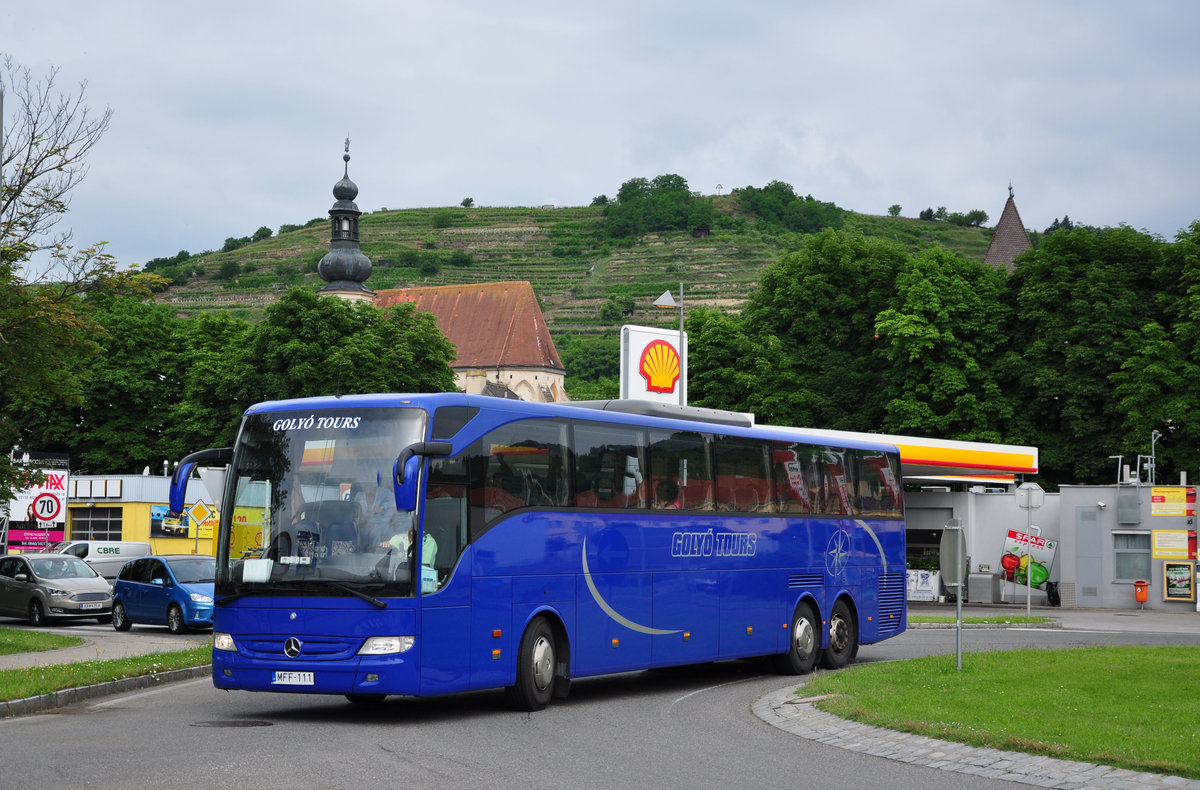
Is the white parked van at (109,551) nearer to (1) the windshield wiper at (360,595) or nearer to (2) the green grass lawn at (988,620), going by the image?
(2) the green grass lawn at (988,620)

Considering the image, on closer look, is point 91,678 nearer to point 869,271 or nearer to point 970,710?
point 970,710

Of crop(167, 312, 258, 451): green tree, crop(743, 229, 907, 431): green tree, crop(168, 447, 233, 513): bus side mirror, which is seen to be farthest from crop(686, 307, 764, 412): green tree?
crop(168, 447, 233, 513): bus side mirror

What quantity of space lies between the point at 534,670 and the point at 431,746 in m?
2.90

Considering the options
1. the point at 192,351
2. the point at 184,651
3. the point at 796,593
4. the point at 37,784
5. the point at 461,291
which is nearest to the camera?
the point at 37,784

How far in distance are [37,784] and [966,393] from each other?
43983mm

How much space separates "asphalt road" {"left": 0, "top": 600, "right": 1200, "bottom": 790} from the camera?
931cm

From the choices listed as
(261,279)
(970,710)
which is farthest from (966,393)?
(261,279)

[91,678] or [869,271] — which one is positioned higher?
[869,271]

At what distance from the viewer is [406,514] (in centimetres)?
1237

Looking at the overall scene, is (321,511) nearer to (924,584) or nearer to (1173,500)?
(1173,500)

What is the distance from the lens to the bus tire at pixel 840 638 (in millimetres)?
19656

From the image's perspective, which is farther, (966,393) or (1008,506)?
(966,393)

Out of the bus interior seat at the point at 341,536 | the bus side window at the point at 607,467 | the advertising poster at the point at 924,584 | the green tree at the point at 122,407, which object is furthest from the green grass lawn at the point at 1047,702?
the green tree at the point at 122,407

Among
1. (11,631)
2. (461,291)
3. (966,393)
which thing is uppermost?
(461,291)
